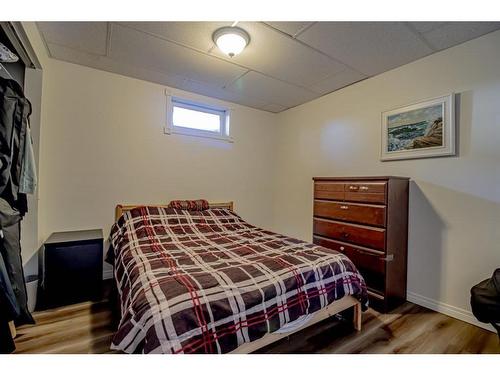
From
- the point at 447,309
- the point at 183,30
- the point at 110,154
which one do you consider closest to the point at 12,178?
the point at 110,154

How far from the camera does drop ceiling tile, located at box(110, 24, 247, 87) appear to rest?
6.97 feet

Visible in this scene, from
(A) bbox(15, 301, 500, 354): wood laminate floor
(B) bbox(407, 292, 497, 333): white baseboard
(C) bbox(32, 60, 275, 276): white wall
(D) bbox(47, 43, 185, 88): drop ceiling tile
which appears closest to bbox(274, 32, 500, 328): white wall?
(B) bbox(407, 292, 497, 333): white baseboard

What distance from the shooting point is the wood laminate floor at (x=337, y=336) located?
5.26ft

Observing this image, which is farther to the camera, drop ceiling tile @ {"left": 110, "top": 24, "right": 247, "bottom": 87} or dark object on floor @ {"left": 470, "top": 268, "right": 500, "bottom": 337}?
drop ceiling tile @ {"left": 110, "top": 24, "right": 247, "bottom": 87}

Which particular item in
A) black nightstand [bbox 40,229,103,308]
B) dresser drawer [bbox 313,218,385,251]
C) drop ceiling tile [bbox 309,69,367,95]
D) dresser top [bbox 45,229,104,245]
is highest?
drop ceiling tile [bbox 309,69,367,95]

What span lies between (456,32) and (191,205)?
120 inches

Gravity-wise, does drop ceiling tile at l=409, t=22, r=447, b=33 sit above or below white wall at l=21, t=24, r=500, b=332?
above

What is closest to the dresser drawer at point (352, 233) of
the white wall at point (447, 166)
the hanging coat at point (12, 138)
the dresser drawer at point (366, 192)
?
the dresser drawer at point (366, 192)

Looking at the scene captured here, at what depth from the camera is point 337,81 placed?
113 inches

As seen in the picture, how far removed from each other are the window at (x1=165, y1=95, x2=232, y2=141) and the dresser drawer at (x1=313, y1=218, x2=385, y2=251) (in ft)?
6.15

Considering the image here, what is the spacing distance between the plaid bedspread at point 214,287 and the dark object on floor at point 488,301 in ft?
2.39

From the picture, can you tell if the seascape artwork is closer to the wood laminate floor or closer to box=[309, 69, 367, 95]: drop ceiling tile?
box=[309, 69, 367, 95]: drop ceiling tile

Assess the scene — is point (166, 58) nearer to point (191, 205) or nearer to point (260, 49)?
point (260, 49)
